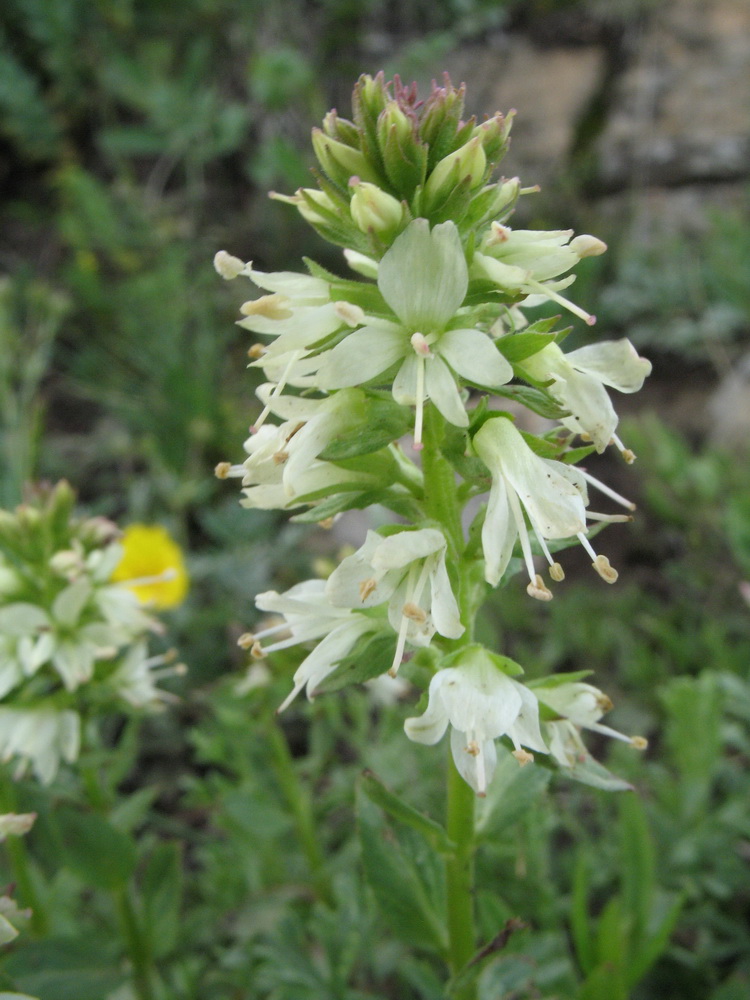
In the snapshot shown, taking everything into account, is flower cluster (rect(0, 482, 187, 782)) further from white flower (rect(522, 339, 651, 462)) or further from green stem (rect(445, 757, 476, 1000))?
white flower (rect(522, 339, 651, 462))

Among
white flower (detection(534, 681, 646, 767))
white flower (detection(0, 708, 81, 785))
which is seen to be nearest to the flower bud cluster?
white flower (detection(534, 681, 646, 767))

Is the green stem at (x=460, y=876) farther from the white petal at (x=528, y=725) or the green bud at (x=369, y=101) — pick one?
the green bud at (x=369, y=101)

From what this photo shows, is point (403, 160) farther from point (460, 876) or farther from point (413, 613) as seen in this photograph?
point (460, 876)

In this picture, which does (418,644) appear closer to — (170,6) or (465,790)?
(465,790)

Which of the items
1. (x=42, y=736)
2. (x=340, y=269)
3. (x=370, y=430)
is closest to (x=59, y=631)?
(x=42, y=736)

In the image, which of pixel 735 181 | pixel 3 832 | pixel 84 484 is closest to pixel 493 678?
pixel 3 832
